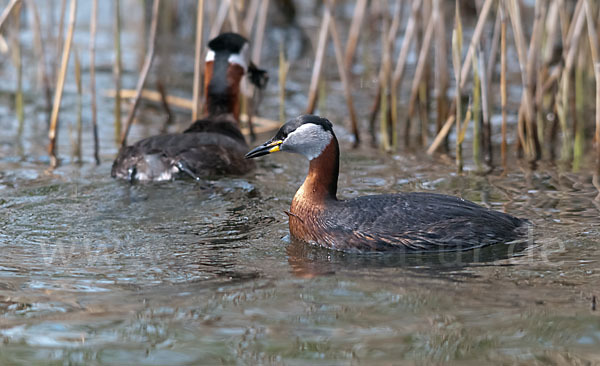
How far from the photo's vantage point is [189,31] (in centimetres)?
1565

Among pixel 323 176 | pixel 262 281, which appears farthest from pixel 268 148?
pixel 262 281

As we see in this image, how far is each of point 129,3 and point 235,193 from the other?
11100 mm

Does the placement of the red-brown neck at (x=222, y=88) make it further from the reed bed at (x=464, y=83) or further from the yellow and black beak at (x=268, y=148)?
the yellow and black beak at (x=268, y=148)

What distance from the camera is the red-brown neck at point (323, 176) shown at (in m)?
5.95

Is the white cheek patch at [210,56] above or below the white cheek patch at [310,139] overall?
above

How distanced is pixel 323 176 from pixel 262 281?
137cm

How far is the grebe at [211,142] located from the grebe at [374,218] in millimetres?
1645

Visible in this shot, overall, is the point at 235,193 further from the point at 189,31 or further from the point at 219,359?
the point at 189,31

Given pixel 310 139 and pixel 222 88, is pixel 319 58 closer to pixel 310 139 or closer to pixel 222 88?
pixel 222 88

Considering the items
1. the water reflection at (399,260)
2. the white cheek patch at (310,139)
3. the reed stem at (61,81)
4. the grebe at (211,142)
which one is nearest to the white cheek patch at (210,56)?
the grebe at (211,142)

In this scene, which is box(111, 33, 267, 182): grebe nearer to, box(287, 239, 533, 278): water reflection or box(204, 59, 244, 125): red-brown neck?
box(204, 59, 244, 125): red-brown neck

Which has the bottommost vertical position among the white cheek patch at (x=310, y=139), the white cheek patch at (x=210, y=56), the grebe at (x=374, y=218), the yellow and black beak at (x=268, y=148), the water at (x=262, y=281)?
the water at (x=262, y=281)

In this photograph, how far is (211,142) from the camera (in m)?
7.67

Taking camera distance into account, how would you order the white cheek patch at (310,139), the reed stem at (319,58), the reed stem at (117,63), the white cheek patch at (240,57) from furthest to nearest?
the white cheek patch at (240,57), the reed stem at (319,58), the reed stem at (117,63), the white cheek patch at (310,139)
